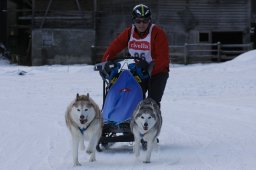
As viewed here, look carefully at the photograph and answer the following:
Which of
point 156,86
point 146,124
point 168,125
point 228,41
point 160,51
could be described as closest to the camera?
point 146,124

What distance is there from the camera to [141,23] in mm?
8008

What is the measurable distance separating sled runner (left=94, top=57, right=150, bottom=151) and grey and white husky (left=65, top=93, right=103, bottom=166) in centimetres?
73

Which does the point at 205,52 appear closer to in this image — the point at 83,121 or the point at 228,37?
the point at 228,37

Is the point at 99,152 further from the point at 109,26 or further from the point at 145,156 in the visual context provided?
the point at 109,26

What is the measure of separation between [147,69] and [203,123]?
3.59m

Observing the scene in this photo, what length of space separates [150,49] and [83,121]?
1.92 metres

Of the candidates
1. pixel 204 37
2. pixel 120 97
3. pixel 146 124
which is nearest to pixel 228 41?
pixel 204 37

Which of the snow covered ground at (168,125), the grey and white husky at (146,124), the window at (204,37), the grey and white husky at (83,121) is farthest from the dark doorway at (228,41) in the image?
the grey and white husky at (83,121)

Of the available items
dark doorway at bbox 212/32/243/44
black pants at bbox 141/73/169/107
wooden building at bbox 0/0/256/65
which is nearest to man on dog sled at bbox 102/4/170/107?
black pants at bbox 141/73/169/107

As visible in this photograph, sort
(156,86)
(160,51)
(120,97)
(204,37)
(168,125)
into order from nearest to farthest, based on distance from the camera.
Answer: (120,97) → (160,51) → (156,86) → (168,125) → (204,37)

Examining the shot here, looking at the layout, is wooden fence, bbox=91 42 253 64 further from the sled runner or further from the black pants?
the sled runner

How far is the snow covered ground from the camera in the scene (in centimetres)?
719

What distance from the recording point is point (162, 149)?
8.24 m

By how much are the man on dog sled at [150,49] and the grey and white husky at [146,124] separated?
3.37 ft
